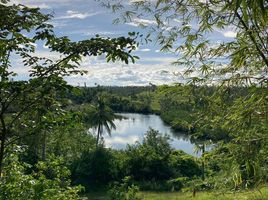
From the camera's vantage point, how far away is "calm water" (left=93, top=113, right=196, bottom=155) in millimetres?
65125

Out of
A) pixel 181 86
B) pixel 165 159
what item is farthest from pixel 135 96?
pixel 181 86

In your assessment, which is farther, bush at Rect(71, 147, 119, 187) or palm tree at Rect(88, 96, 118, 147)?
palm tree at Rect(88, 96, 118, 147)

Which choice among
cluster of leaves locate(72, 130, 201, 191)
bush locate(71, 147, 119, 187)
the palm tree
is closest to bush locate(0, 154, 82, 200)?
cluster of leaves locate(72, 130, 201, 191)

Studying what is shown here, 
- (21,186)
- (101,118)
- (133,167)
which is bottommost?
(133,167)

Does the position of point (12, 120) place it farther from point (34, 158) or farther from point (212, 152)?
point (34, 158)

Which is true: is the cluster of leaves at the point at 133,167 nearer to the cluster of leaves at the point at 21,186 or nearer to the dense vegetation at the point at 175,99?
the dense vegetation at the point at 175,99

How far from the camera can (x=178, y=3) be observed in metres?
5.55

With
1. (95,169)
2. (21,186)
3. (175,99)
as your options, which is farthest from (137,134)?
(21,186)

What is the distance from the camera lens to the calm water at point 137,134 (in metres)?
65.1

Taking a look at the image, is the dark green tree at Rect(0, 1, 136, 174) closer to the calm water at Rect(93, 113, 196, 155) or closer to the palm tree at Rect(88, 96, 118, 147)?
the palm tree at Rect(88, 96, 118, 147)

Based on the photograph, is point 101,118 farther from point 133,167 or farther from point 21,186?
point 21,186

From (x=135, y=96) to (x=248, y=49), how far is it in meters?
128

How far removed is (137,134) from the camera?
84000 millimetres

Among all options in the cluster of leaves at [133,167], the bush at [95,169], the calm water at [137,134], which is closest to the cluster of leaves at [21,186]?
the cluster of leaves at [133,167]
